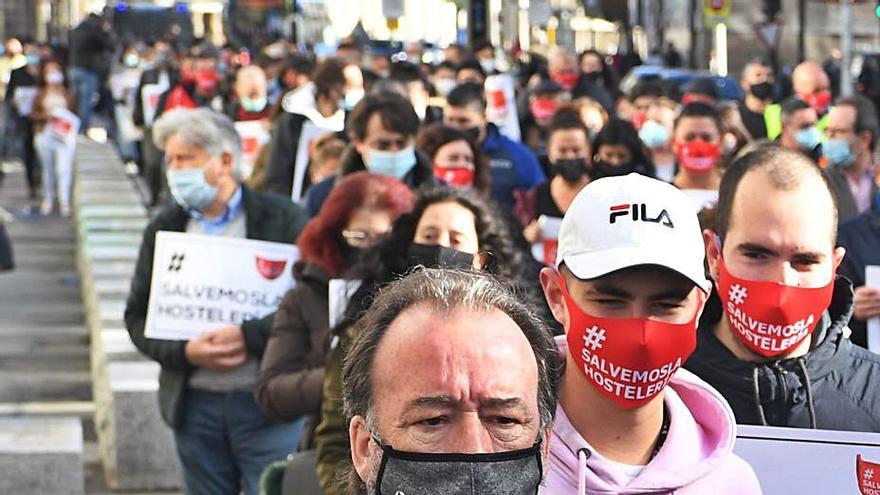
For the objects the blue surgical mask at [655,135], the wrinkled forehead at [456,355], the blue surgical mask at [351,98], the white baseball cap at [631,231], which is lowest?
the blue surgical mask at [655,135]

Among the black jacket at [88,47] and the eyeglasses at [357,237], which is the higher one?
the black jacket at [88,47]

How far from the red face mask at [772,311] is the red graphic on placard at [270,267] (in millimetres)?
3156

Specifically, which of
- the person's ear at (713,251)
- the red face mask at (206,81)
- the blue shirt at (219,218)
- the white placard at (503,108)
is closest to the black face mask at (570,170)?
the blue shirt at (219,218)

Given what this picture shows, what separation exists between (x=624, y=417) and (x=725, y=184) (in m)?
1.15

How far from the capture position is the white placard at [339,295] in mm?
6082

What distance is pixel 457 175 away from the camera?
32.9 ft

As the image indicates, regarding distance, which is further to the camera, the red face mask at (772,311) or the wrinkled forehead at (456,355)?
the red face mask at (772,311)

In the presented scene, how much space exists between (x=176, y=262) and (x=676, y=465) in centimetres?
414

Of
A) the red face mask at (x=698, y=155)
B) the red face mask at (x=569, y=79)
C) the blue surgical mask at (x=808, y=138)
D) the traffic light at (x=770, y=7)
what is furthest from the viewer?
the traffic light at (x=770, y=7)

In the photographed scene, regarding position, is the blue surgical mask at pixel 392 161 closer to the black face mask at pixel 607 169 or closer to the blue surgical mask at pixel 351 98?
the black face mask at pixel 607 169

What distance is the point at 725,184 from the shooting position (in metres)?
5.02

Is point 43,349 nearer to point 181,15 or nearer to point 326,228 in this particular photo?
point 326,228

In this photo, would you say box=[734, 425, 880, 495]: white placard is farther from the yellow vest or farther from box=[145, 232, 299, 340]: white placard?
the yellow vest

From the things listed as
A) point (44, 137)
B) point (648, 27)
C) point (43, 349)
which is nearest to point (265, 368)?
point (43, 349)
